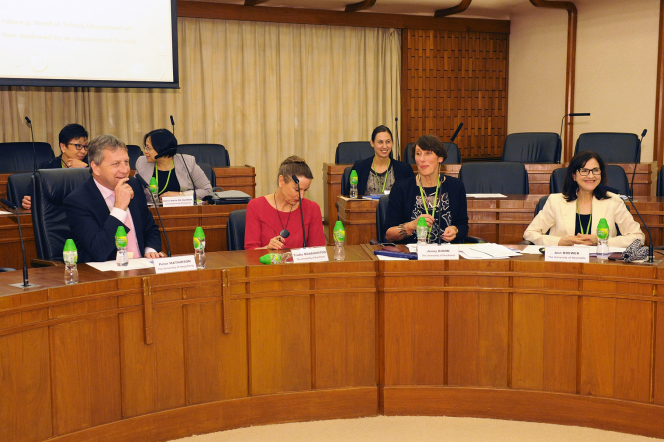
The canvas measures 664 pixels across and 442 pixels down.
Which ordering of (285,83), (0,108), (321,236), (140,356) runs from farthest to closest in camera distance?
(285,83), (0,108), (321,236), (140,356)

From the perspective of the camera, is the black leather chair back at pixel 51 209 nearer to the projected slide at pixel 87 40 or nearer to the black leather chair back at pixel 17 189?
the black leather chair back at pixel 17 189

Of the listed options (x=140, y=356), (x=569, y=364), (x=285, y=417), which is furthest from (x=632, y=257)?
(x=140, y=356)

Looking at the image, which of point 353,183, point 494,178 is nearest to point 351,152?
point 353,183

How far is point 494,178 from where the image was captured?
204 inches

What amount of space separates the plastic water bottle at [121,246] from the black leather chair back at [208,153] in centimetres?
366

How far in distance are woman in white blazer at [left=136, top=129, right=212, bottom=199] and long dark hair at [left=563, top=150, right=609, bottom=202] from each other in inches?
101

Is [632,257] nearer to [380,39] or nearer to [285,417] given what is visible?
[285,417]

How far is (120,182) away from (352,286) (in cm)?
116

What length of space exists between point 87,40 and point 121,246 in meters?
3.82

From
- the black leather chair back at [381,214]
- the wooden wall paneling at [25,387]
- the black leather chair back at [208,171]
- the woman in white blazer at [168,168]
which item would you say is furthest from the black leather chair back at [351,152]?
the wooden wall paneling at [25,387]

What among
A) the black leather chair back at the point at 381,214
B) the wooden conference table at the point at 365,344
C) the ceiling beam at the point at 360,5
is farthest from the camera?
the ceiling beam at the point at 360,5

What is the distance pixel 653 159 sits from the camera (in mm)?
7301

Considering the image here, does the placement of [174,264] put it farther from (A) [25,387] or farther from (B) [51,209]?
(B) [51,209]

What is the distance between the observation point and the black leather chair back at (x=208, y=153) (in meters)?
6.42
